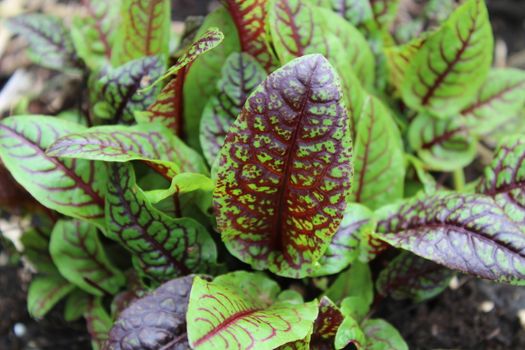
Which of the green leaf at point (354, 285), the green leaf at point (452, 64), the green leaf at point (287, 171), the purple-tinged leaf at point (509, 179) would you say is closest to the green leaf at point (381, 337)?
the green leaf at point (354, 285)

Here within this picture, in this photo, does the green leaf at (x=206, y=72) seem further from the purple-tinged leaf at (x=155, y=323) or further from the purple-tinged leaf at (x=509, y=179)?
the purple-tinged leaf at (x=509, y=179)

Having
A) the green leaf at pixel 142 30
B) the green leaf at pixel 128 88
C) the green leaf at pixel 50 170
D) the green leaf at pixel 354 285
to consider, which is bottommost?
the green leaf at pixel 354 285

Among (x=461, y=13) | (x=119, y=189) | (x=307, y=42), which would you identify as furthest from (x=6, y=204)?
(x=461, y=13)

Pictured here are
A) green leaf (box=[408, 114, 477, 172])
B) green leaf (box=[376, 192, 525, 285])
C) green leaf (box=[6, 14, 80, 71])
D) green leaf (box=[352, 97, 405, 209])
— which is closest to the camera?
green leaf (box=[376, 192, 525, 285])

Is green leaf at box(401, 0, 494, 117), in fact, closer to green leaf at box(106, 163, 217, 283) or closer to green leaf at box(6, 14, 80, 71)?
green leaf at box(106, 163, 217, 283)

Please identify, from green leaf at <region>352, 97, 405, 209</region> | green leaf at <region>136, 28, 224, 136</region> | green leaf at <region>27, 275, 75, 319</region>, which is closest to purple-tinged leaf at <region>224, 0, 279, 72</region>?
green leaf at <region>136, 28, 224, 136</region>

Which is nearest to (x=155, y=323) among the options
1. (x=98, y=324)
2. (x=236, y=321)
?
(x=236, y=321)
